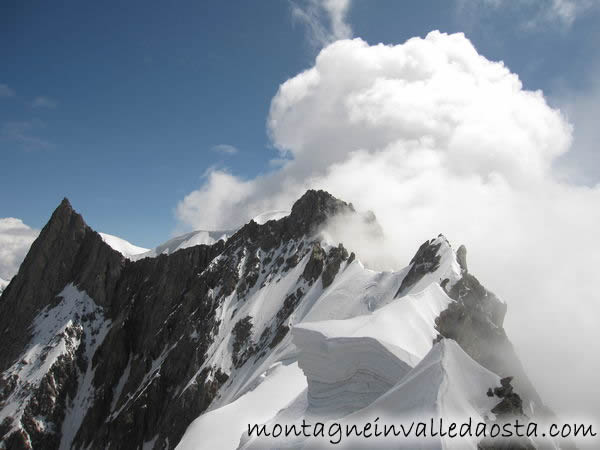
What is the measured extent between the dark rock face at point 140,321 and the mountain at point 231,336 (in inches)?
15.0

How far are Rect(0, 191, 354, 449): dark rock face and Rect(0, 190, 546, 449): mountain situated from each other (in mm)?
381

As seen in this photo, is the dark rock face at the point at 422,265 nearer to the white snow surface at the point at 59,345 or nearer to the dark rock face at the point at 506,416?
the dark rock face at the point at 506,416

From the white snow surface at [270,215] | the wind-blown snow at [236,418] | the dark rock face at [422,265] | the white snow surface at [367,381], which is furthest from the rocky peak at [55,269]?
the wind-blown snow at [236,418]

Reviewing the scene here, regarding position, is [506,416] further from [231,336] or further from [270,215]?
[270,215]

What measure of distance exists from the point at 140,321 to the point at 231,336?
140ft

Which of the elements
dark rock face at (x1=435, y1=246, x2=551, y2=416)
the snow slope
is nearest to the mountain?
the snow slope

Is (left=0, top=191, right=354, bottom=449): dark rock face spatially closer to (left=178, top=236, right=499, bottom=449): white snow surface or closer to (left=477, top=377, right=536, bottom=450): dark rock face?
(left=178, top=236, right=499, bottom=449): white snow surface

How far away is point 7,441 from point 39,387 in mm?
13079

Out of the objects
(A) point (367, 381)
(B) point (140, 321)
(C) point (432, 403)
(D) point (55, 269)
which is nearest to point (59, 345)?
(B) point (140, 321)

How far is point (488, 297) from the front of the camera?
50781mm

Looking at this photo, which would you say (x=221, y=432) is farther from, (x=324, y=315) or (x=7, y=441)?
(x=7, y=441)

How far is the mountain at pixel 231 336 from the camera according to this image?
17.3 meters

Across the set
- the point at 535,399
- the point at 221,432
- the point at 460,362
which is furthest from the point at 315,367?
the point at 535,399

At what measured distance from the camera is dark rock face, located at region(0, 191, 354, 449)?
84.8 m
